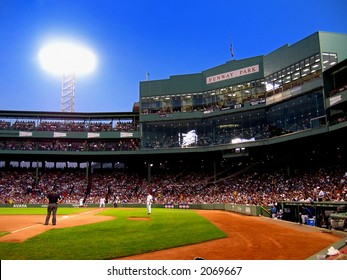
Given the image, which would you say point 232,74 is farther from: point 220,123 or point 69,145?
point 69,145

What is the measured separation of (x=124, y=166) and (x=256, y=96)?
25.1m

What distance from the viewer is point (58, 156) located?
51.8 meters

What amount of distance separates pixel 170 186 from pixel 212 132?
938cm

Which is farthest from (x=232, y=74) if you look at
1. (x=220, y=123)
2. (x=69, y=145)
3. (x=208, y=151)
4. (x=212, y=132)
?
(x=69, y=145)

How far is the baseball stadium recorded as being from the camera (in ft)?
84.1

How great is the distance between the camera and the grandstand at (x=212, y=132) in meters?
31.0

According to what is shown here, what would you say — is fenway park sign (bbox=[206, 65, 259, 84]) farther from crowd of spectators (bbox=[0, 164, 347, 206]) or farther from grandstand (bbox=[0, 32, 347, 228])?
crowd of spectators (bbox=[0, 164, 347, 206])

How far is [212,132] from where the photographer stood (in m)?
43.8

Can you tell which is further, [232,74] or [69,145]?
[69,145]

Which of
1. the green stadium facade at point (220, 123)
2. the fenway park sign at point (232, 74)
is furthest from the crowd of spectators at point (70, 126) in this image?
→ the fenway park sign at point (232, 74)

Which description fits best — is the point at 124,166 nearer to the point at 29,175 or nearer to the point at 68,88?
the point at 29,175
